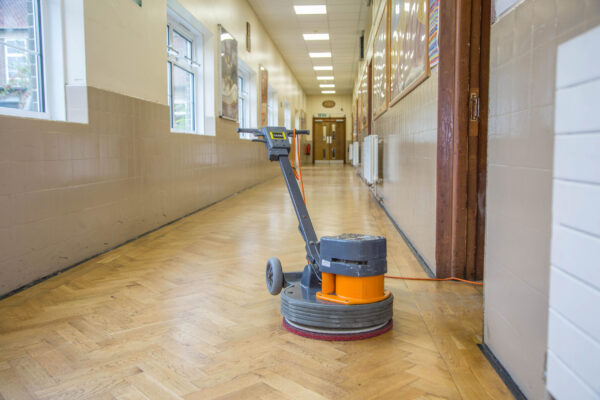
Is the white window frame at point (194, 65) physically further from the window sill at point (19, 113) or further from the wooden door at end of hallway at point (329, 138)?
the wooden door at end of hallway at point (329, 138)

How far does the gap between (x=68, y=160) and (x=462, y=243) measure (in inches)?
91.9

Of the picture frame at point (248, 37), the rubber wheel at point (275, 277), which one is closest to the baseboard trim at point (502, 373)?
the rubber wheel at point (275, 277)

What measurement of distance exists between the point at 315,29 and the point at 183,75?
567 centimetres

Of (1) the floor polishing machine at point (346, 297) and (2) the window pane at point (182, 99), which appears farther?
(2) the window pane at point (182, 99)

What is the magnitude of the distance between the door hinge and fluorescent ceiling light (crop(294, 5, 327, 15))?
23.3 feet

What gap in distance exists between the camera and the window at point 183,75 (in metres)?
5.09

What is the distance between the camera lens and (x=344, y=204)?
5934 millimetres

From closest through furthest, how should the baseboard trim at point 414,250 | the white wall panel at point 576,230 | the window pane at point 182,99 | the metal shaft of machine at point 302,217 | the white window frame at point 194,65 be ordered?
the white wall panel at point 576,230
the metal shaft of machine at point 302,217
the baseboard trim at point 414,250
the window pane at point 182,99
the white window frame at point 194,65

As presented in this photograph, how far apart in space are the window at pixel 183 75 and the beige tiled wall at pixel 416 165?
242 centimetres

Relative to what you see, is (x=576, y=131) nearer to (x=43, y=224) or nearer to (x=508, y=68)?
(x=508, y=68)

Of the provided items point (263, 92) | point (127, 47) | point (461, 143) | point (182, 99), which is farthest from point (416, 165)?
point (263, 92)

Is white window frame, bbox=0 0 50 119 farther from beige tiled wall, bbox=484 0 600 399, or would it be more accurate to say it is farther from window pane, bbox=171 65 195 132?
beige tiled wall, bbox=484 0 600 399

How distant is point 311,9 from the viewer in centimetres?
893

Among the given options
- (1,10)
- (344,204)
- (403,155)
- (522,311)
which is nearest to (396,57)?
(403,155)
